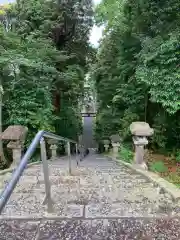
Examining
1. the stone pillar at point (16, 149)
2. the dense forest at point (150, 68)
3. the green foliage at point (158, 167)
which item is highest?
the dense forest at point (150, 68)

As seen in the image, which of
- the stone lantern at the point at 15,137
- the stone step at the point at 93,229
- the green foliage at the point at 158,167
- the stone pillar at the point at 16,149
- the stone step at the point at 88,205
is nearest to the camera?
the stone step at the point at 93,229

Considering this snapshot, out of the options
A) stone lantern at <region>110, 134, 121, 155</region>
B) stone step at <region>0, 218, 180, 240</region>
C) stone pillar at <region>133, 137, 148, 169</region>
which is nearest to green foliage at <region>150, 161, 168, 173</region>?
stone pillar at <region>133, 137, 148, 169</region>

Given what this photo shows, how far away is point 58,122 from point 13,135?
6428 millimetres

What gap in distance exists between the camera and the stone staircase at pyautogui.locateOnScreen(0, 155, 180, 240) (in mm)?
1772

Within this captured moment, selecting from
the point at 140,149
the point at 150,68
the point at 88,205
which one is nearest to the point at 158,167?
the point at 140,149

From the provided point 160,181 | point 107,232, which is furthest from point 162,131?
point 107,232

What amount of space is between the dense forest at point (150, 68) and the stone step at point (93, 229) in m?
3.87

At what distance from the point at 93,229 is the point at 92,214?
269mm

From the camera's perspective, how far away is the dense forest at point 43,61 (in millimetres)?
7035

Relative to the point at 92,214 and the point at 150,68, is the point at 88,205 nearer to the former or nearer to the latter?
the point at 92,214

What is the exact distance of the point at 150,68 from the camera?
584cm

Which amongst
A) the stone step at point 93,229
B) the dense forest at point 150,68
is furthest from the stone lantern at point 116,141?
the stone step at point 93,229

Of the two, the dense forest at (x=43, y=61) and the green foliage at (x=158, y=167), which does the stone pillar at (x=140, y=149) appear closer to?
the green foliage at (x=158, y=167)

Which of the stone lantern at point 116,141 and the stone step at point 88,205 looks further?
the stone lantern at point 116,141
